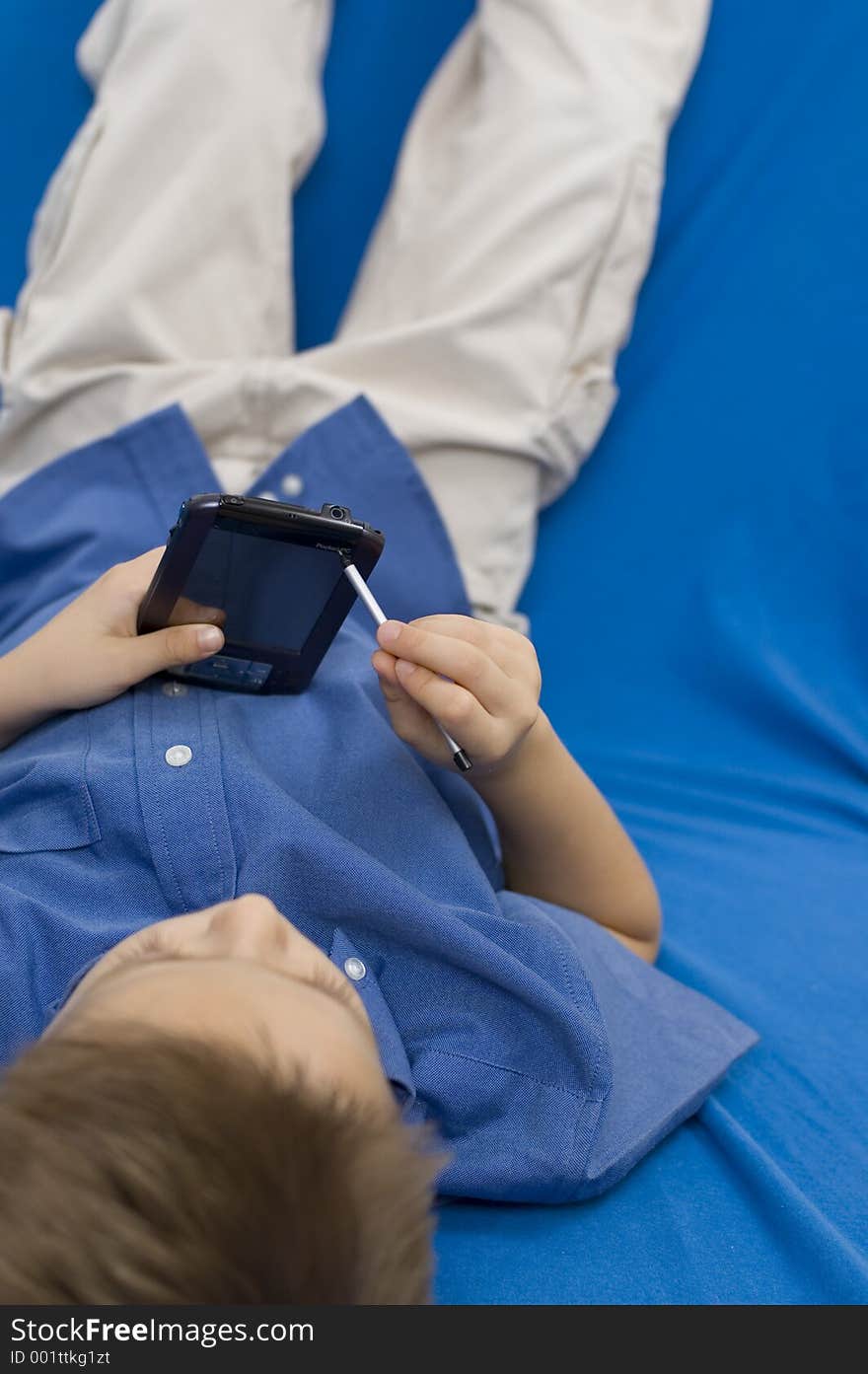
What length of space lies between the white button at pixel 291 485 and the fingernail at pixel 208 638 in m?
0.31

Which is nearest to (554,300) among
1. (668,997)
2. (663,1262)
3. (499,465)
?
(499,465)

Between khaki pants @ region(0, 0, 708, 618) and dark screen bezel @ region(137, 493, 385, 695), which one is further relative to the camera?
khaki pants @ region(0, 0, 708, 618)

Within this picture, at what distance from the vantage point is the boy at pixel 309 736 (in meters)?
0.41

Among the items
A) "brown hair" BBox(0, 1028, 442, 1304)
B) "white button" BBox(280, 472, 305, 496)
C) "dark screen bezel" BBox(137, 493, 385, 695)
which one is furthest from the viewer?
"white button" BBox(280, 472, 305, 496)

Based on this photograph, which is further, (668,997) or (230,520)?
(668,997)

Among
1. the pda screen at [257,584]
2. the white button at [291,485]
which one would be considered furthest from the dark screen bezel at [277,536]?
the white button at [291,485]

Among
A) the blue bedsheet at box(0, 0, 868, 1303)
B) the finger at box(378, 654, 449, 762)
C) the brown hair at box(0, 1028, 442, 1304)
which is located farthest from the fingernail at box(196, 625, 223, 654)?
the blue bedsheet at box(0, 0, 868, 1303)

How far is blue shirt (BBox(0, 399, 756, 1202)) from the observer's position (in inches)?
24.3

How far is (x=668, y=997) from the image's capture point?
2.43 feet

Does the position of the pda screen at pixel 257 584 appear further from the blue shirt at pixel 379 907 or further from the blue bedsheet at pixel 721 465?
the blue bedsheet at pixel 721 465

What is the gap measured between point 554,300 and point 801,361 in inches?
10.2

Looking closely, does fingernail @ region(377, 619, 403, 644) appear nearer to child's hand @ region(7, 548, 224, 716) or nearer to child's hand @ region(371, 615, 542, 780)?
child's hand @ region(371, 615, 542, 780)

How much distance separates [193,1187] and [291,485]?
2.15 feet

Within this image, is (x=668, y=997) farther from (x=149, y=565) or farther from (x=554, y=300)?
(x=554, y=300)
